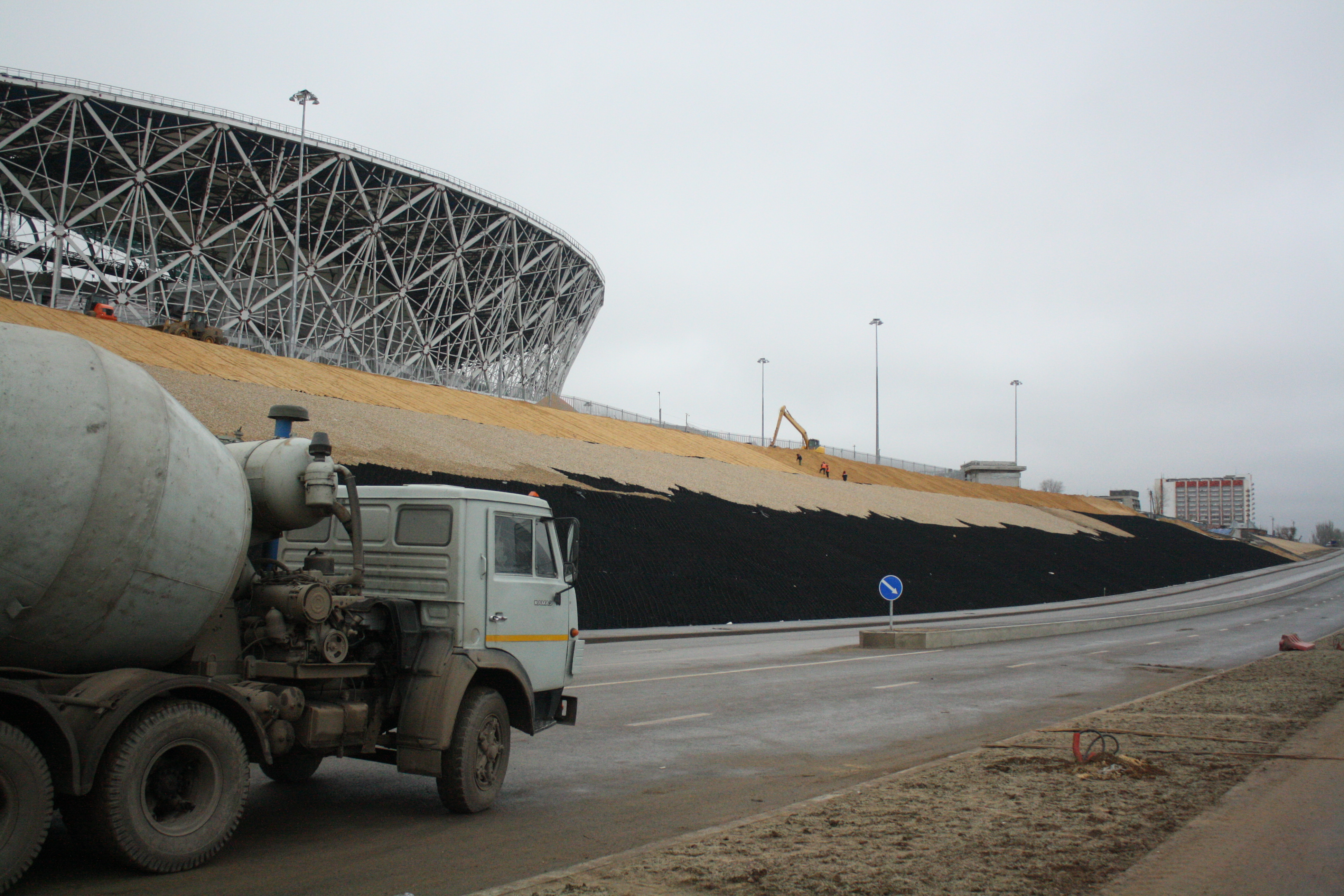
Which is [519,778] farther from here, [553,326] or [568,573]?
[553,326]

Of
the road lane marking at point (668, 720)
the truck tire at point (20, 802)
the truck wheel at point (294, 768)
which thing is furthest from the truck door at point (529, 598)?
the road lane marking at point (668, 720)

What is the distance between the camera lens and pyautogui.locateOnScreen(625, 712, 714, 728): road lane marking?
11094 mm

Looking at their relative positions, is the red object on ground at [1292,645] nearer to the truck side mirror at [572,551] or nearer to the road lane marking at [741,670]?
the road lane marking at [741,670]

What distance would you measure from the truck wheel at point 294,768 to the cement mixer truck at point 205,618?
70 millimetres

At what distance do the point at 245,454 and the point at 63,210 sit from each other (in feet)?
201

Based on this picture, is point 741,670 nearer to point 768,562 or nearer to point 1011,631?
point 1011,631

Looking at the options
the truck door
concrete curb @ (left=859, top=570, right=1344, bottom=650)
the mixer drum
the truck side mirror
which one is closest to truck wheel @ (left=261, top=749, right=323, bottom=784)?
the truck door

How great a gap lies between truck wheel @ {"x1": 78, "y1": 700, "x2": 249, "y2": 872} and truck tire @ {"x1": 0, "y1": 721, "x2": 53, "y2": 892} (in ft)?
1.12

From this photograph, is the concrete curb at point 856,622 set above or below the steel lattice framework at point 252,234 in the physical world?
below

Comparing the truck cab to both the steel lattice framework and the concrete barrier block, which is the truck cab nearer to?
the concrete barrier block

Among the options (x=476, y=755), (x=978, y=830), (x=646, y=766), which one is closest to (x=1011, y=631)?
(x=646, y=766)

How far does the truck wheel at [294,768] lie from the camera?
7.41 m

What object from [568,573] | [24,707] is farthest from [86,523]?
[568,573]

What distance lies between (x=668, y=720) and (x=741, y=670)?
18.9 ft
